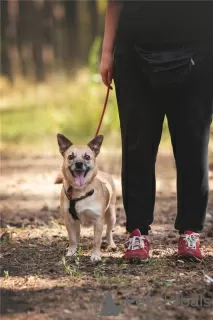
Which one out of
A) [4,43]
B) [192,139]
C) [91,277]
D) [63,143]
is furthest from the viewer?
[4,43]

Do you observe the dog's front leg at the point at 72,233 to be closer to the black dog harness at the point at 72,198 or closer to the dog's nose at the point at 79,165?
the black dog harness at the point at 72,198

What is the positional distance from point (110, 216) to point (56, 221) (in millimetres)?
980

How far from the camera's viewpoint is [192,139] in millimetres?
3717

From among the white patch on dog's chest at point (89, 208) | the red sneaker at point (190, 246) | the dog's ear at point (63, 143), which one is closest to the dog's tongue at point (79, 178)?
the white patch on dog's chest at point (89, 208)

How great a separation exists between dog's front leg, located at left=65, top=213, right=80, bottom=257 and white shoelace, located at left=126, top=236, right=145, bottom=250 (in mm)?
357

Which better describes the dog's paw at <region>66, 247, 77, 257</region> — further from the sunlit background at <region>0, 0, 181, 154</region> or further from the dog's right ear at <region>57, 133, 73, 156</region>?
the sunlit background at <region>0, 0, 181, 154</region>

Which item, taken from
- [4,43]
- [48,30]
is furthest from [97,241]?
[4,43]

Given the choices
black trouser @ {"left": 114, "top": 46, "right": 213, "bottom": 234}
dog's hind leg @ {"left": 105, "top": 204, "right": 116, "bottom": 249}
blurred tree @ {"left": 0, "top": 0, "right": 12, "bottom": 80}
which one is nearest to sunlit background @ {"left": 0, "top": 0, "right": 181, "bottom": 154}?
blurred tree @ {"left": 0, "top": 0, "right": 12, "bottom": 80}

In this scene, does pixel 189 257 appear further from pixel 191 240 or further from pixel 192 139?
pixel 192 139

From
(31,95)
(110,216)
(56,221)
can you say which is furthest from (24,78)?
(110,216)

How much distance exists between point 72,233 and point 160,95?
101 centimetres

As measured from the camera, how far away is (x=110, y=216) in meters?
4.26

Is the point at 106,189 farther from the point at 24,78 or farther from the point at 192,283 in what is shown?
the point at 24,78

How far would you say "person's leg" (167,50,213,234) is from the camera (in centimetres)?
361
